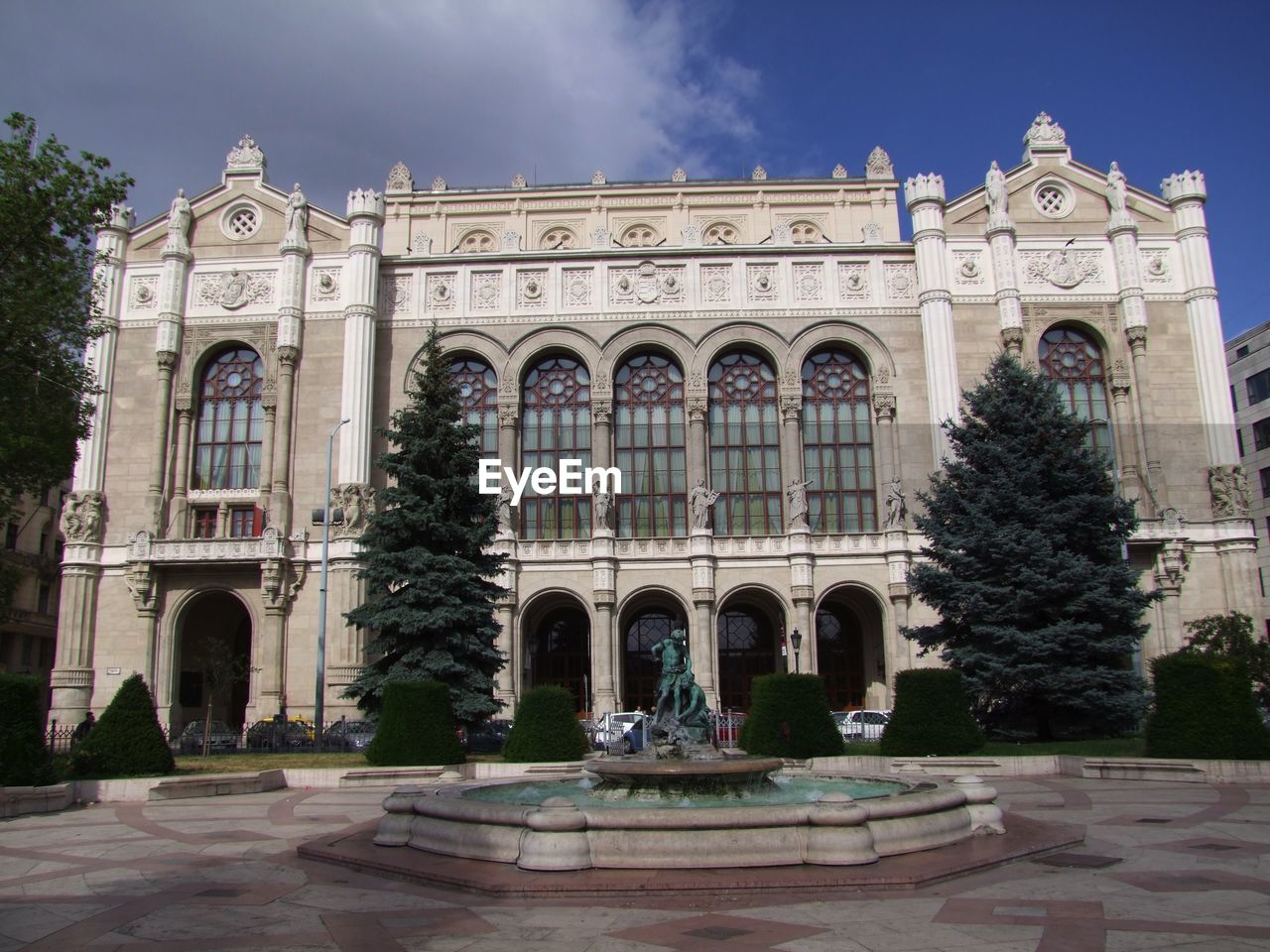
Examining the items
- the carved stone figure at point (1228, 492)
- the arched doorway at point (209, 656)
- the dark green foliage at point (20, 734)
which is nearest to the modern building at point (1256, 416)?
the carved stone figure at point (1228, 492)

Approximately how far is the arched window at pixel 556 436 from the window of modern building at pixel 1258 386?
4029 cm

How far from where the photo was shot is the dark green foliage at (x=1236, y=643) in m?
30.5

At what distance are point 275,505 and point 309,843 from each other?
30175mm

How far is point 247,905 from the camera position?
8898 mm

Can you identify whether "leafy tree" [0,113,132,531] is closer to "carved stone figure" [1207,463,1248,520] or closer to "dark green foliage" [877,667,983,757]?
"dark green foliage" [877,667,983,757]

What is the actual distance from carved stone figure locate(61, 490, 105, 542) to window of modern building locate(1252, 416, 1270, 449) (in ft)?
196

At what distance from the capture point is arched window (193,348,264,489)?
41781 mm

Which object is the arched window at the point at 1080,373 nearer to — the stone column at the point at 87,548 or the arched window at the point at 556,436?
the arched window at the point at 556,436

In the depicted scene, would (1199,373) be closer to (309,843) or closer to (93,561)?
(309,843)

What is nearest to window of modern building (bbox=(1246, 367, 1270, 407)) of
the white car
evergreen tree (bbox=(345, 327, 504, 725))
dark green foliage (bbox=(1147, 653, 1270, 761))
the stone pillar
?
the stone pillar

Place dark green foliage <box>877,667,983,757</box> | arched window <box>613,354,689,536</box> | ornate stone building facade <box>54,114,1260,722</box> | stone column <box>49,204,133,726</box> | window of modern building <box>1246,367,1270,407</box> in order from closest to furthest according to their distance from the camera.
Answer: dark green foliage <box>877,667,983,757</box>, stone column <box>49,204,133,726</box>, ornate stone building facade <box>54,114,1260,722</box>, arched window <box>613,354,689,536</box>, window of modern building <box>1246,367,1270,407</box>

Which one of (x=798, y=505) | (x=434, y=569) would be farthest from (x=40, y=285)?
(x=798, y=505)

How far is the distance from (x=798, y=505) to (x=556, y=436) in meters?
10.7

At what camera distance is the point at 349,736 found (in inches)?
1206
